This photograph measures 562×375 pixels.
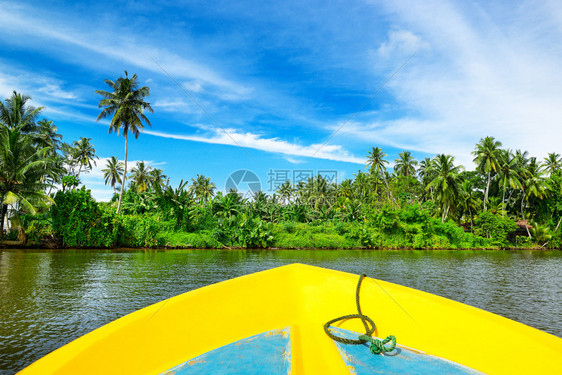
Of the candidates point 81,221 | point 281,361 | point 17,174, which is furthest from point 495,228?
point 17,174

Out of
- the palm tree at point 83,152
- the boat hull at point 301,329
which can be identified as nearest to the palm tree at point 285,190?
the palm tree at point 83,152

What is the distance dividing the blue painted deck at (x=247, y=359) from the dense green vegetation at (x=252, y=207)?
22005mm

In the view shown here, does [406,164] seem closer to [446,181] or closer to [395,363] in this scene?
[446,181]

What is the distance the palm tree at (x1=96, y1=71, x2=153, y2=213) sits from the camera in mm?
24938

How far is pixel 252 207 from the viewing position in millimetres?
30641

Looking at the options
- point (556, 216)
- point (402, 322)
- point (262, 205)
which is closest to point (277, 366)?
point (402, 322)

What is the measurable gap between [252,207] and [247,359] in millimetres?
28768

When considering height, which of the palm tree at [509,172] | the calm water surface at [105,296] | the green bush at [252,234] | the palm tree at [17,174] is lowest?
the calm water surface at [105,296]

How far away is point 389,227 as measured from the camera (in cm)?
2991

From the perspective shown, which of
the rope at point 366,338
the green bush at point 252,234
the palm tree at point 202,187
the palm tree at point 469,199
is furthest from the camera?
the palm tree at point 202,187

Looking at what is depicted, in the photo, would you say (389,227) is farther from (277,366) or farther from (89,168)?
(89,168)

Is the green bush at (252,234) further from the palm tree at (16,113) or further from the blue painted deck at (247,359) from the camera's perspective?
the blue painted deck at (247,359)

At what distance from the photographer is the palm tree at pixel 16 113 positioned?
22047 millimetres

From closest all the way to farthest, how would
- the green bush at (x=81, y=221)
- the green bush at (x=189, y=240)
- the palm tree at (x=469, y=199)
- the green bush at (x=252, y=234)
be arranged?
the green bush at (x=81, y=221) < the green bush at (x=189, y=240) < the green bush at (x=252, y=234) < the palm tree at (x=469, y=199)
